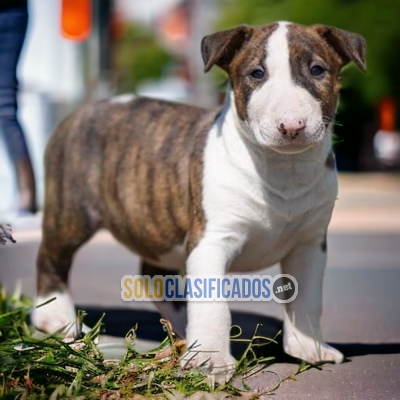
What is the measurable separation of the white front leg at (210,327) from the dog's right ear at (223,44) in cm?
80

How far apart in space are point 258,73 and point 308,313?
3.66ft

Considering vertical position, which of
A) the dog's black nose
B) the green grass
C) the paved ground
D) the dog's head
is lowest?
the paved ground

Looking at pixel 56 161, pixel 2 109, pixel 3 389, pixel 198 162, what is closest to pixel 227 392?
pixel 3 389

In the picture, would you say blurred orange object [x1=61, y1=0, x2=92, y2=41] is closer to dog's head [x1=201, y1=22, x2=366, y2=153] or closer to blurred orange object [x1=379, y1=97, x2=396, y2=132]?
→ dog's head [x1=201, y1=22, x2=366, y2=153]

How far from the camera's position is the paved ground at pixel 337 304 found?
4602 millimetres

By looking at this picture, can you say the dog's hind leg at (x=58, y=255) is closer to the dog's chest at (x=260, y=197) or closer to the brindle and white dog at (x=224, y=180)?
the brindle and white dog at (x=224, y=180)

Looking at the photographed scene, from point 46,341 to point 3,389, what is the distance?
522 millimetres

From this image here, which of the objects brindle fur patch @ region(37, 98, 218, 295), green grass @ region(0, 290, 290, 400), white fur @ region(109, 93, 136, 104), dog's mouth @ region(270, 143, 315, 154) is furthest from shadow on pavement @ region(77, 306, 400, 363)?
white fur @ region(109, 93, 136, 104)

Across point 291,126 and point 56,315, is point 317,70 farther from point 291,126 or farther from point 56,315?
point 56,315

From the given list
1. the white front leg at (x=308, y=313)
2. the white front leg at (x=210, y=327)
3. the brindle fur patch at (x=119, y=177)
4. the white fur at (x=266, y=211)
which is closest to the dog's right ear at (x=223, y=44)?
the white fur at (x=266, y=211)

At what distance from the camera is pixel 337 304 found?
22.8ft

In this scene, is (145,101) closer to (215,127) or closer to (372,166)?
(215,127)

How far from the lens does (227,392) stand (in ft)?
13.6

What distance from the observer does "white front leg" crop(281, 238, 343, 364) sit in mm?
4895
